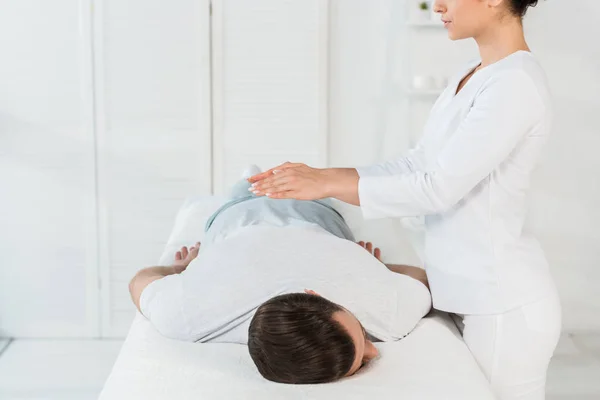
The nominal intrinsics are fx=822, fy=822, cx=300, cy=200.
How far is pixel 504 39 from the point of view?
1.62 m

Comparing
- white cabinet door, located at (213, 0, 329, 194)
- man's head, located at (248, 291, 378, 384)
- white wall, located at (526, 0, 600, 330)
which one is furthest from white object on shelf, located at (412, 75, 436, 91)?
man's head, located at (248, 291, 378, 384)

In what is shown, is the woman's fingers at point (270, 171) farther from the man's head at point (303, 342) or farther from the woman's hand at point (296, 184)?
the man's head at point (303, 342)

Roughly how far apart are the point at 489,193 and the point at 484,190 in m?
0.01

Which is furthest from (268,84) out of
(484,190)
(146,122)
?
(484,190)

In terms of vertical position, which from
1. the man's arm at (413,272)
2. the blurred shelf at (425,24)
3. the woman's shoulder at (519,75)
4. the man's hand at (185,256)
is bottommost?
the man's hand at (185,256)

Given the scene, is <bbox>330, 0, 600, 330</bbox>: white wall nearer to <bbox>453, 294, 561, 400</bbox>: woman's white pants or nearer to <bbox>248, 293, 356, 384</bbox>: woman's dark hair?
<bbox>453, 294, 561, 400</bbox>: woman's white pants

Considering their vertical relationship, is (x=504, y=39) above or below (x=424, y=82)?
above

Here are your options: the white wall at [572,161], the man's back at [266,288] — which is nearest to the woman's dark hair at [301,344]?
the man's back at [266,288]

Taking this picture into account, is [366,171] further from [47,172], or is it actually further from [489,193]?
[47,172]

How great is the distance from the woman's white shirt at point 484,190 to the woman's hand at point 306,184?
0.03 metres

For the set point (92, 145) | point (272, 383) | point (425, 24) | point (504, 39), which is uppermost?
→ point (425, 24)

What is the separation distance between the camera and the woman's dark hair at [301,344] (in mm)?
1467

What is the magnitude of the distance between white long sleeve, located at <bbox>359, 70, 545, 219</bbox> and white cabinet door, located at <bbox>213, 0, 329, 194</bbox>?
201 centimetres

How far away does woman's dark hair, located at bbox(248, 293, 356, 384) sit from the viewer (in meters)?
1.47
